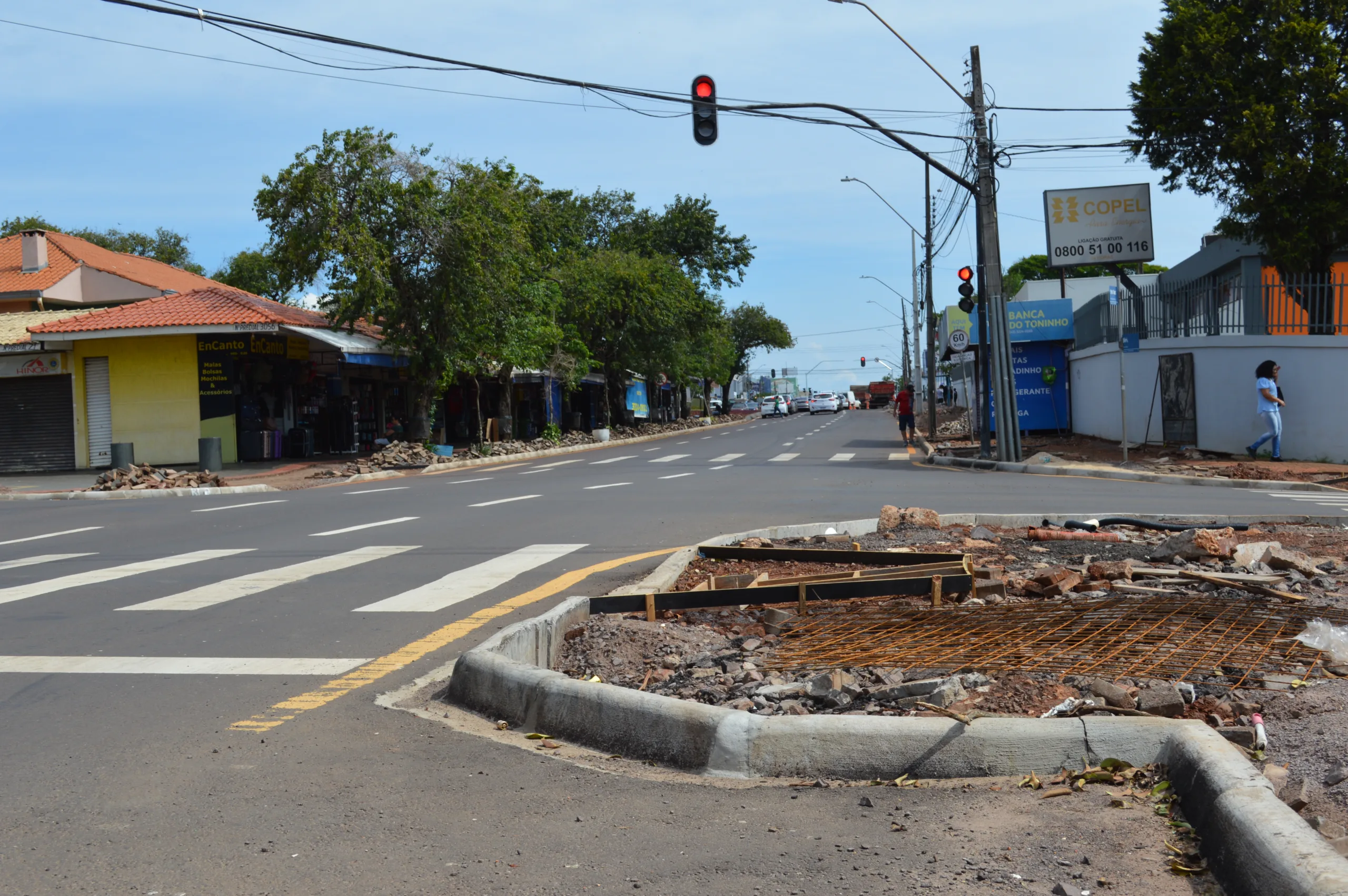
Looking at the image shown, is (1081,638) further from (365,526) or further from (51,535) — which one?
(51,535)

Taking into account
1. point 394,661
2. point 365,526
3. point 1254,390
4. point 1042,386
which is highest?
point 1042,386

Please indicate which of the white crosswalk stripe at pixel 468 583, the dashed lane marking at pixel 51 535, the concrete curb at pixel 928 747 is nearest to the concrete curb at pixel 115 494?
the dashed lane marking at pixel 51 535

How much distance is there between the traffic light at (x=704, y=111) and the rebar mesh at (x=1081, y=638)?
11.5m

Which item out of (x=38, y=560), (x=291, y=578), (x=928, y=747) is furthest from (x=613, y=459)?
(x=928, y=747)

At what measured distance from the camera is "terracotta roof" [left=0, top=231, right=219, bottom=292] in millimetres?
38719

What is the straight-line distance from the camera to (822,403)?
90625mm

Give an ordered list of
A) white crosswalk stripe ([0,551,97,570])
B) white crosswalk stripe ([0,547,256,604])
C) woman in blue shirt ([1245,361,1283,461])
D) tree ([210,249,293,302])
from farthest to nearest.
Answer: tree ([210,249,293,302]) → woman in blue shirt ([1245,361,1283,461]) → white crosswalk stripe ([0,551,97,570]) → white crosswalk stripe ([0,547,256,604])

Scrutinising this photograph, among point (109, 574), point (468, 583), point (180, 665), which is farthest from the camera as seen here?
point (109, 574)

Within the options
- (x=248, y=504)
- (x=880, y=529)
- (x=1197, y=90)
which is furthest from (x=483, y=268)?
(x=880, y=529)

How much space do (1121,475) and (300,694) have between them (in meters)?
17.3

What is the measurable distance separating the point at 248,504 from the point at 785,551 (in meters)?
12.0

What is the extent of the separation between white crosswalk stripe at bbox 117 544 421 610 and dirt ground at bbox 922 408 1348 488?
13.8 meters

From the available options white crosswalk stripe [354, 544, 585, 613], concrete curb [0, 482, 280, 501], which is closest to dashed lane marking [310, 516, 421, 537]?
white crosswalk stripe [354, 544, 585, 613]

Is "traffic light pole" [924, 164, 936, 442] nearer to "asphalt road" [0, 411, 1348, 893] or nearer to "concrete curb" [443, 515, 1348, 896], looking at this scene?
"asphalt road" [0, 411, 1348, 893]
